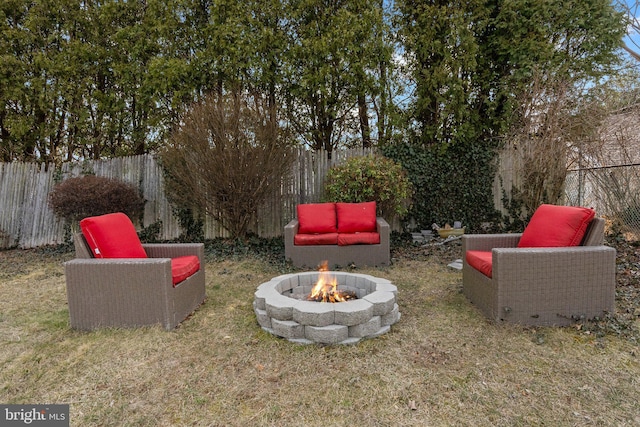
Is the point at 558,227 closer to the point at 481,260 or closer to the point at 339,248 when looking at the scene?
the point at 481,260

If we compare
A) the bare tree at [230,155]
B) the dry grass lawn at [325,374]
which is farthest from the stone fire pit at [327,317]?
the bare tree at [230,155]

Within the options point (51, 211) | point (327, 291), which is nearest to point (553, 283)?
point (327, 291)

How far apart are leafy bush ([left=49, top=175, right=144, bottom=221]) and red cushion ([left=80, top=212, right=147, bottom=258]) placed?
361 cm

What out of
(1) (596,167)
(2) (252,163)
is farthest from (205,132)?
(1) (596,167)

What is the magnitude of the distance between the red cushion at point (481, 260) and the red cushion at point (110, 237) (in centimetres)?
299

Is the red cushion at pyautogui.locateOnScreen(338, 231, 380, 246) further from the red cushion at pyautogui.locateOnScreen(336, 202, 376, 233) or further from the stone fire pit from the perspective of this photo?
the stone fire pit

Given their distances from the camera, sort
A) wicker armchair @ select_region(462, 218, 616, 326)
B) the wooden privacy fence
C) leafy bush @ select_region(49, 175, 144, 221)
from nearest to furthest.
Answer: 1. wicker armchair @ select_region(462, 218, 616, 326)
2. leafy bush @ select_region(49, 175, 144, 221)
3. the wooden privacy fence

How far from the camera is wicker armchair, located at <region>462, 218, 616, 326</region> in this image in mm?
2596

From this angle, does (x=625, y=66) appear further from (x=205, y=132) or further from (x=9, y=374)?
(x=9, y=374)

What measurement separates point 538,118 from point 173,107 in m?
6.86

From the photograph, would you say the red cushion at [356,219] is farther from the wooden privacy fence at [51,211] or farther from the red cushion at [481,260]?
the wooden privacy fence at [51,211]

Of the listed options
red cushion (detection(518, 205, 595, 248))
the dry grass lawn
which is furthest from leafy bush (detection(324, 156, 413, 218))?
the dry grass lawn

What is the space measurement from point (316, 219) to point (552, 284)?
10.2ft

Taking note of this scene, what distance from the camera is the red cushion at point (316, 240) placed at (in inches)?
188
